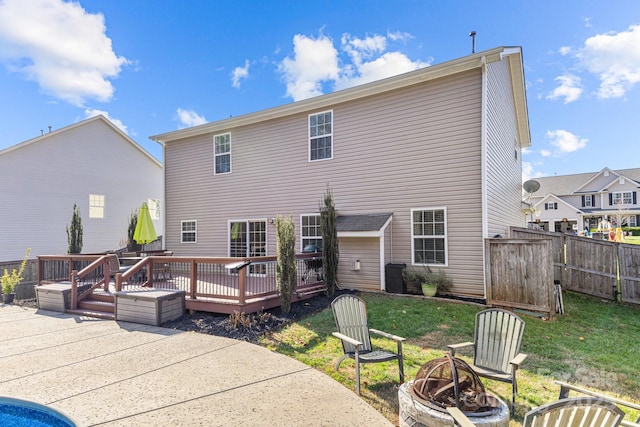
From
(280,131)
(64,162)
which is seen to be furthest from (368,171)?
(64,162)

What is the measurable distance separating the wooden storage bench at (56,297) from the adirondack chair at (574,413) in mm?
9888

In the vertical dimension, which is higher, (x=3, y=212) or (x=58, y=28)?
(x=58, y=28)

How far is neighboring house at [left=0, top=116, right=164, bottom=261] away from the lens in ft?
47.9

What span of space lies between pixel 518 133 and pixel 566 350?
1248cm

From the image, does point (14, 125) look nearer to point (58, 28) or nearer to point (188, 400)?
point (58, 28)

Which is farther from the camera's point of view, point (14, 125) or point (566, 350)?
point (14, 125)

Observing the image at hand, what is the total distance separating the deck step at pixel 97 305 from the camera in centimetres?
780

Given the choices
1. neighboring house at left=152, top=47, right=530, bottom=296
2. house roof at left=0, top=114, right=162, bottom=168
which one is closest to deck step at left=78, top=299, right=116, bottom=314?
neighboring house at left=152, top=47, right=530, bottom=296

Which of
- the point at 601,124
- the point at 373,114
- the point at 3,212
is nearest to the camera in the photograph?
the point at 373,114

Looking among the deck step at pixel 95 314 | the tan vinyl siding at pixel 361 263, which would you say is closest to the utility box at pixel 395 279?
the tan vinyl siding at pixel 361 263

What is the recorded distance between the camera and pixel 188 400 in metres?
3.59

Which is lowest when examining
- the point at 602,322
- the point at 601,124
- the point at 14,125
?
the point at 602,322

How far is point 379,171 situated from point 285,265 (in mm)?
4362

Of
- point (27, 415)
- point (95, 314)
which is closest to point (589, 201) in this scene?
point (95, 314)
